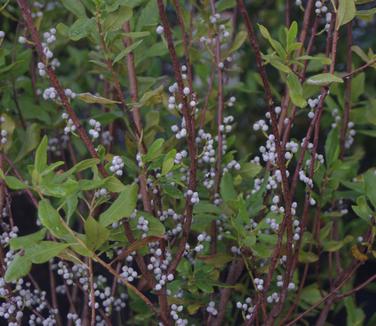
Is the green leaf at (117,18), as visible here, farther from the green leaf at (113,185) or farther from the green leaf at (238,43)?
the green leaf at (238,43)

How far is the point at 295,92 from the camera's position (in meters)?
1.11

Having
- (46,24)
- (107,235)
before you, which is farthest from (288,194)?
(46,24)

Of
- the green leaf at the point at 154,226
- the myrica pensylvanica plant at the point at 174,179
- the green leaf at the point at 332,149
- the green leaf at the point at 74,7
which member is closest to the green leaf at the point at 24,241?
the myrica pensylvanica plant at the point at 174,179

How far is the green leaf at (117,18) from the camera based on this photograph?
1243 millimetres

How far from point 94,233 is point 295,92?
38 cm

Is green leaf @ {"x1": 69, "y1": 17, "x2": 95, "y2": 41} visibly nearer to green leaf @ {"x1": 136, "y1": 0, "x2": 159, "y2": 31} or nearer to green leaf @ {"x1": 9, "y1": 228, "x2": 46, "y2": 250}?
green leaf @ {"x1": 136, "y1": 0, "x2": 159, "y2": 31}

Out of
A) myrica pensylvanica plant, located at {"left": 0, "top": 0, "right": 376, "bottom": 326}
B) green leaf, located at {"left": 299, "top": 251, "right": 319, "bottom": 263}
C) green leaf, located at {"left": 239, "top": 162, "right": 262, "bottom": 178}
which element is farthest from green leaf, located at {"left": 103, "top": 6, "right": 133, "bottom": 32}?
green leaf, located at {"left": 299, "top": 251, "right": 319, "bottom": 263}

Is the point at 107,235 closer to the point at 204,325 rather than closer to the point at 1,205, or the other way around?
the point at 1,205

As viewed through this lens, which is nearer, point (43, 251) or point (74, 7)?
point (43, 251)

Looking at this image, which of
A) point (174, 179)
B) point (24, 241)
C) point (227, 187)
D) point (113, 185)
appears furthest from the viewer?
point (227, 187)

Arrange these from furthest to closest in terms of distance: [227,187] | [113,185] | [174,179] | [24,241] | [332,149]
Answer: [332,149], [227,187], [174,179], [113,185], [24,241]

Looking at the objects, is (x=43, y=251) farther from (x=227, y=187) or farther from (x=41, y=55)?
(x=227, y=187)

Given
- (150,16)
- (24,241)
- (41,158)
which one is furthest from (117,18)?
(24,241)

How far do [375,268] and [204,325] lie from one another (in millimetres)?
983
